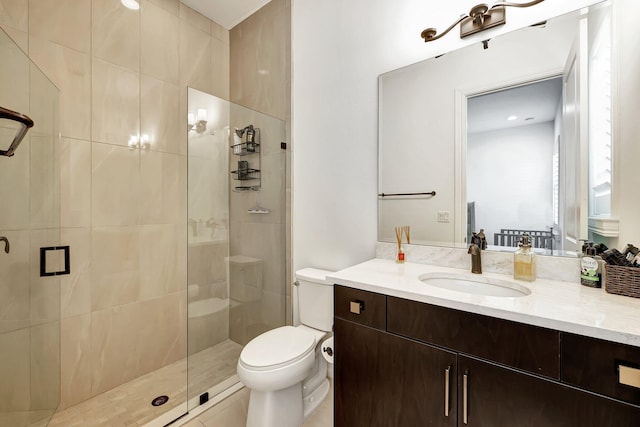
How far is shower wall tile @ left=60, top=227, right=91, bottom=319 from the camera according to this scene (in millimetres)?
1733

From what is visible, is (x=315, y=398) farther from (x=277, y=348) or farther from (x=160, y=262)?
(x=160, y=262)

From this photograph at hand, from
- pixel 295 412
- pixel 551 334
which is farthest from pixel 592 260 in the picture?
pixel 295 412

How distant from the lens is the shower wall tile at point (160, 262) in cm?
211

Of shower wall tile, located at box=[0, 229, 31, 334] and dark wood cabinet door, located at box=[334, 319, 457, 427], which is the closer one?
dark wood cabinet door, located at box=[334, 319, 457, 427]

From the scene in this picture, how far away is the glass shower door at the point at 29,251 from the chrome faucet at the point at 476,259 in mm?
2172

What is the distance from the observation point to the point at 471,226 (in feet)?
4.68

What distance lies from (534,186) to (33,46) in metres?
2.82

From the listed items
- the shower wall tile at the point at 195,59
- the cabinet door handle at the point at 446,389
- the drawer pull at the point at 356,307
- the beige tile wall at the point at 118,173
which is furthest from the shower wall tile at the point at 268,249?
the cabinet door handle at the point at 446,389

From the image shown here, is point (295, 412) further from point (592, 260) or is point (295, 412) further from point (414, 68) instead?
point (414, 68)

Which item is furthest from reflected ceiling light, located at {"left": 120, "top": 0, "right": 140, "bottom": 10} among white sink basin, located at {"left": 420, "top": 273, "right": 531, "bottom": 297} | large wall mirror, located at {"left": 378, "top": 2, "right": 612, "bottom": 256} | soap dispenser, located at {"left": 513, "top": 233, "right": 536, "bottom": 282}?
soap dispenser, located at {"left": 513, "top": 233, "right": 536, "bottom": 282}

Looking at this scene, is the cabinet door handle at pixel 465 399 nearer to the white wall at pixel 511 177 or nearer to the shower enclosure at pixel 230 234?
the white wall at pixel 511 177

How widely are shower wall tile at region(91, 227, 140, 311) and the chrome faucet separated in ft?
7.30

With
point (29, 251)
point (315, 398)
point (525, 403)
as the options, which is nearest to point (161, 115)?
point (29, 251)

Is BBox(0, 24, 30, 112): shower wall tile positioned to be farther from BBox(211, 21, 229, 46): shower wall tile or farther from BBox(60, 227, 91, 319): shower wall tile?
BBox(211, 21, 229, 46): shower wall tile
